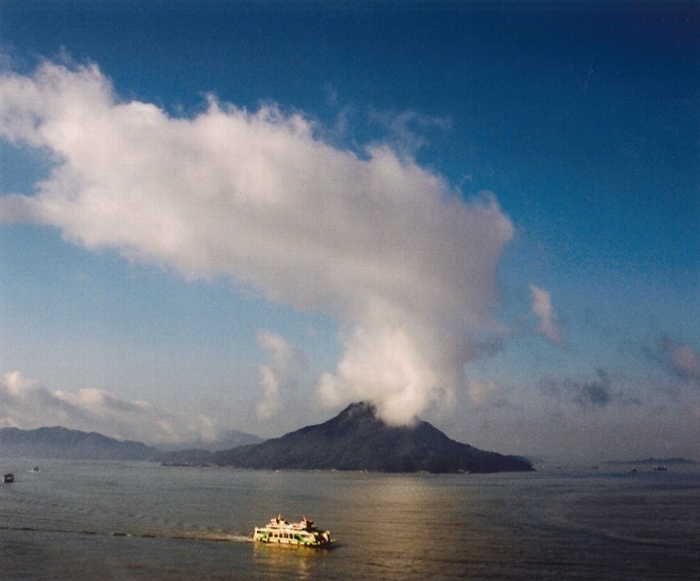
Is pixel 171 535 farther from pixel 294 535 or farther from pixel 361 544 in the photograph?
pixel 361 544

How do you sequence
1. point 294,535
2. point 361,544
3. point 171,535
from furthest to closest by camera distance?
point 171,535 → point 294,535 → point 361,544

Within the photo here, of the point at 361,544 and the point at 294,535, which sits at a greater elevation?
the point at 294,535

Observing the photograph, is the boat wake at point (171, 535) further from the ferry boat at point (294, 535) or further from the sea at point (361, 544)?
the ferry boat at point (294, 535)

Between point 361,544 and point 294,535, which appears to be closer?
point 361,544

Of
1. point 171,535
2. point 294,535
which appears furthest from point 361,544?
point 171,535

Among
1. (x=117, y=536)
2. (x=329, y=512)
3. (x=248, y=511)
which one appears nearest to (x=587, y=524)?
(x=329, y=512)

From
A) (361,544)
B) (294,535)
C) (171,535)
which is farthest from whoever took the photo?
(171,535)

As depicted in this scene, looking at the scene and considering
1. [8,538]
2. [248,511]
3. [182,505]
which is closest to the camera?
[8,538]

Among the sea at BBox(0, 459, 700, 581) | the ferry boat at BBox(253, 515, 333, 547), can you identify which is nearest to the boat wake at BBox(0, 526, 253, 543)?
the sea at BBox(0, 459, 700, 581)

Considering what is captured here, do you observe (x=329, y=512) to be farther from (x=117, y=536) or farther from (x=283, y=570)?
(x=283, y=570)
